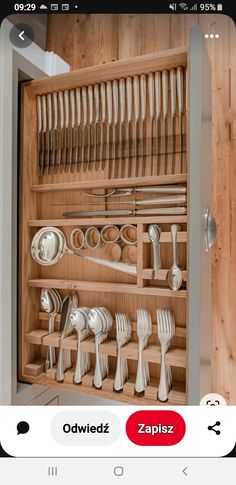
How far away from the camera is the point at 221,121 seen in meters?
0.65

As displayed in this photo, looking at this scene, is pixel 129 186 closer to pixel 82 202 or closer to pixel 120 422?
pixel 82 202

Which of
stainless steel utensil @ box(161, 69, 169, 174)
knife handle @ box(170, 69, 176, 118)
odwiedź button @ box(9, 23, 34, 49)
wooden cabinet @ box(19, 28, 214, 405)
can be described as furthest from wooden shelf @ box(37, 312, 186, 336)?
odwiedź button @ box(9, 23, 34, 49)

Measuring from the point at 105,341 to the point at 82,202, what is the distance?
34 cm

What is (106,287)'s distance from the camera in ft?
2.22

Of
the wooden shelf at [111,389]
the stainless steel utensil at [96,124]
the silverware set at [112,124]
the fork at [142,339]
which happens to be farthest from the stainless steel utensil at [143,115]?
the wooden shelf at [111,389]

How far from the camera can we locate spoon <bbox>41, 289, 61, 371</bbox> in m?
0.75

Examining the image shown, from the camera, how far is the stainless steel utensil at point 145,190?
649 millimetres

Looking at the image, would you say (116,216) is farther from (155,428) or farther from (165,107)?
(155,428)

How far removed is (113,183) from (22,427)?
476 mm

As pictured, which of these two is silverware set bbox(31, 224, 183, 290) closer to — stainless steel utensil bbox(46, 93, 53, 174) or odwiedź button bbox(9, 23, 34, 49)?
stainless steel utensil bbox(46, 93, 53, 174)

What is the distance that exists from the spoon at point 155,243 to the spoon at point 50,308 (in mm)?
278

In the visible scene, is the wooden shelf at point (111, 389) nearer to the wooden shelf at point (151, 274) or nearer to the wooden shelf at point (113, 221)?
the wooden shelf at point (151, 274)

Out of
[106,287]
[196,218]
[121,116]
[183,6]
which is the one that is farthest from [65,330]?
[183,6]

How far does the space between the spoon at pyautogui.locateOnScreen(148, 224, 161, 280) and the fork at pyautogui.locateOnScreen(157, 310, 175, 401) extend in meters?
0.09
